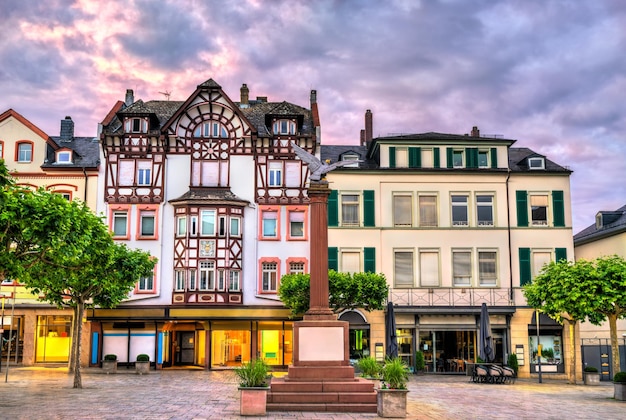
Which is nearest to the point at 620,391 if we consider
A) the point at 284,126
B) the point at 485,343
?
the point at 485,343

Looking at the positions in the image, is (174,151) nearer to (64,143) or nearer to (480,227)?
Result: (64,143)

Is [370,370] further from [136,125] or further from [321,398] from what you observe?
[136,125]

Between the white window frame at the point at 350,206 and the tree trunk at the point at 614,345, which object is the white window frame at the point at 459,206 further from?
the tree trunk at the point at 614,345

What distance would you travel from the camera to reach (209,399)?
25500 millimetres

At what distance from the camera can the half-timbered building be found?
143ft

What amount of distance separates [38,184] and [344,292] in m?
20.4

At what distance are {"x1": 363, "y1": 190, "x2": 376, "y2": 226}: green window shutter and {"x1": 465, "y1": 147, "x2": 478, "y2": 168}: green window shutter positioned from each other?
252 inches

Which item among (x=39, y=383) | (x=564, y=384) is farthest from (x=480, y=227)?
(x=39, y=383)

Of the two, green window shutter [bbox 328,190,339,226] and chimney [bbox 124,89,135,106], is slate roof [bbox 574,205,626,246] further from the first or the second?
chimney [bbox 124,89,135,106]

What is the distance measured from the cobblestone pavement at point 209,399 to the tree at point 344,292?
4.96 meters

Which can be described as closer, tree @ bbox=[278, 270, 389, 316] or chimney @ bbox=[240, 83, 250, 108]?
tree @ bbox=[278, 270, 389, 316]

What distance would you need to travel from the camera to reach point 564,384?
1448 inches

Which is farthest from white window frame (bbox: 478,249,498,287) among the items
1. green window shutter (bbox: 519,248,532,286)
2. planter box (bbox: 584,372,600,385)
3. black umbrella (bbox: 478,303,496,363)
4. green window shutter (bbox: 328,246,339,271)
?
planter box (bbox: 584,372,600,385)

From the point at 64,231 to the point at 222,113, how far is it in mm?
25602
